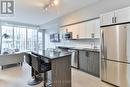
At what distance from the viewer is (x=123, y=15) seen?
9.93ft

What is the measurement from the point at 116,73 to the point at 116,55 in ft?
1.59

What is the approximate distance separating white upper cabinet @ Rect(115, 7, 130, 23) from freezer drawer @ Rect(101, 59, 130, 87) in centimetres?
111

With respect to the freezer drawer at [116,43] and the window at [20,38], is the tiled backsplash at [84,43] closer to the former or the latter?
the freezer drawer at [116,43]

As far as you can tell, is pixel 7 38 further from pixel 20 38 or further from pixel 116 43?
pixel 116 43

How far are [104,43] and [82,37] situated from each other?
1.91 m

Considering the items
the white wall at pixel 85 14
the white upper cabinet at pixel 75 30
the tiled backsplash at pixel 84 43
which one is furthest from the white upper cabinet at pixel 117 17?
the white upper cabinet at pixel 75 30

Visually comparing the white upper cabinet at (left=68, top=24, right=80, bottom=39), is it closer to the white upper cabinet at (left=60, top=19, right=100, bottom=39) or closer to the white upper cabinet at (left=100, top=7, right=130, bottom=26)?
the white upper cabinet at (left=60, top=19, right=100, bottom=39)

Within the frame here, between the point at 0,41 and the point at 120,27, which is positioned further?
the point at 0,41

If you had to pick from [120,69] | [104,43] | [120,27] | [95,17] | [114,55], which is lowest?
[120,69]

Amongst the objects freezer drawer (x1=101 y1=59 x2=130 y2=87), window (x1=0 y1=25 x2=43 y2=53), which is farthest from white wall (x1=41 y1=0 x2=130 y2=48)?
A: freezer drawer (x1=101 y1=59 x2=130 y2=87)

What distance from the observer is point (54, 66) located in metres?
2.76

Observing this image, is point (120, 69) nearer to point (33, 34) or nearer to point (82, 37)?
point (82, 37)

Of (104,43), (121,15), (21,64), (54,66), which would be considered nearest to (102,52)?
(104,43)

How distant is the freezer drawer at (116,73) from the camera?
296 cm
